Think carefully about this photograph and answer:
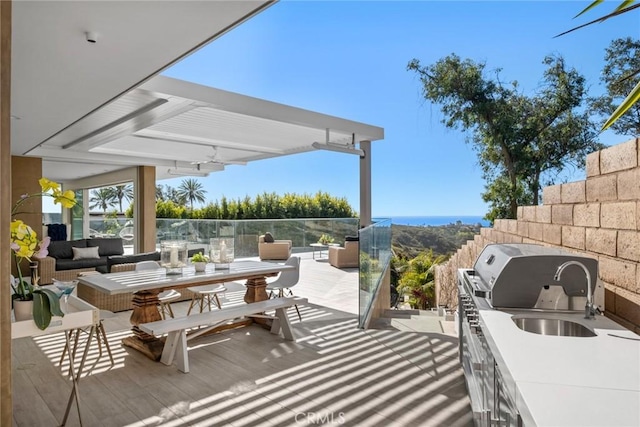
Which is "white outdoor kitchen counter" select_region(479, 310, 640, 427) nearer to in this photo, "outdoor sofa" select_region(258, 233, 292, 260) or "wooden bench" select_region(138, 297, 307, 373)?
"wooden bench" select_region(138, 297, 307, 373)

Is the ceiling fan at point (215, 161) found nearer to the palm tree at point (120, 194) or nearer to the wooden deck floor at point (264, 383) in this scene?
the wooden deck floor at point (264, 383)

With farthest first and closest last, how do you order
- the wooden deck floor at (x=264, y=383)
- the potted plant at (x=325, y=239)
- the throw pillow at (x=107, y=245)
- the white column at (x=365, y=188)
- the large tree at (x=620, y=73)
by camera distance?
the potted plant at (x=325, y=239) → the throw pillow at (x=107, y=245) → the large tree at (x=620, y=73) → the white column at (x=365, y=188) → the wooden deck floor at (x=264, y=383)

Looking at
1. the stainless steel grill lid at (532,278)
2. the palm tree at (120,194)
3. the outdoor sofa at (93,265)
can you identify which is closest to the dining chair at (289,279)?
the outdoor sofa at (93,265)

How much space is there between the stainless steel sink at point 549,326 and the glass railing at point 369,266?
2.80 metres

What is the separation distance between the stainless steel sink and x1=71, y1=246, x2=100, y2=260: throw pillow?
27.0ft

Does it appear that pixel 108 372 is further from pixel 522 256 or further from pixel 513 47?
pixel 513 47

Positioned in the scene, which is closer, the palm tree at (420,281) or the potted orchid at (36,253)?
the potted orchid at (36,253)

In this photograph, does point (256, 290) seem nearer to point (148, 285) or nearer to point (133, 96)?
point (148, 285)

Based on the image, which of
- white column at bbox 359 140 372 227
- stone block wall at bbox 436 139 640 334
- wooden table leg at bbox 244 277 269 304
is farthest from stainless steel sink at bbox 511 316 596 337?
white column at bbox 359 140 372 227

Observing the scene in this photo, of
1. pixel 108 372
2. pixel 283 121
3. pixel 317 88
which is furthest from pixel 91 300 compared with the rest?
pixel 317 88

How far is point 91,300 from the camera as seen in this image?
5336 mm

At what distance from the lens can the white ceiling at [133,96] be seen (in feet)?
7.66

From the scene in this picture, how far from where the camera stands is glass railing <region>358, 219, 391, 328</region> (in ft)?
15.8

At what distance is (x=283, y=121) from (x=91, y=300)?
3541 mm
